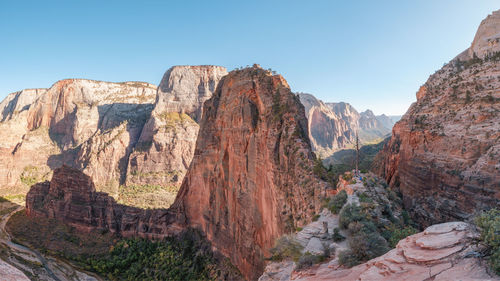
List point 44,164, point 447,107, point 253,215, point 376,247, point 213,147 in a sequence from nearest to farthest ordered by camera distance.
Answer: point 376,247 → point 447,107 → point 253,215 → point 213,147 → point 44,164

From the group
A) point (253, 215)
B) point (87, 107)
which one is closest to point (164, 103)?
point (87, 107)

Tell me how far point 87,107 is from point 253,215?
412ft

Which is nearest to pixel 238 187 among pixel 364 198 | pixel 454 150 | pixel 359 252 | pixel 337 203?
pixel 337 203

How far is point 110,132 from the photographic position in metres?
104

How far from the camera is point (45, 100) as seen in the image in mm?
117688

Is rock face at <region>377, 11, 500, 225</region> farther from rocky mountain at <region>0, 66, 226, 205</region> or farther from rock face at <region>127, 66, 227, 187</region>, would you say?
rock face at <region>127, 66, 227, 187</region>

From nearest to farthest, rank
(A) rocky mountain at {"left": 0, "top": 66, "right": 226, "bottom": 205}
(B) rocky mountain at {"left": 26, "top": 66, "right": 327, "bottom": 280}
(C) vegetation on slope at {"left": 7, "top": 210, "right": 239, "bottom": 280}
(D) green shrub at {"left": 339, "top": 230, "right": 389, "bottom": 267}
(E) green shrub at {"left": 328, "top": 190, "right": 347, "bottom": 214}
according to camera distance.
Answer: (D) green shrub at {"left": 339, "top": 230, "right": 389, "bottom": 267} → (E) green shrub at {"left": 328, "top": 190, "right": 347, "bottom": 214} → (B) rocky mountain at {"left": 26, "top": 66, "right": 327, "bottom": 280} → (C) vegetation on slope at {"left": 7, "top": 210, "right": 239, "bottom": 280} → (A) rocky mountain at {"left": 0, "top": 66, "right": 226, "bottom": 205}

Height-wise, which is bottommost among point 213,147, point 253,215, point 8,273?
point 253,215

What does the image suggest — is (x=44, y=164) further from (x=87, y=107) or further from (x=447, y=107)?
(x=447, y=107)

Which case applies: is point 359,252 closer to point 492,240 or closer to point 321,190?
point 492,240

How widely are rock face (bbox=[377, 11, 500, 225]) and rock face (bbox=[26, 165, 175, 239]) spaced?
3942cm

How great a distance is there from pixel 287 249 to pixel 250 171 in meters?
17.9

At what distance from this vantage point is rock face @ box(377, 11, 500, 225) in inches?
701

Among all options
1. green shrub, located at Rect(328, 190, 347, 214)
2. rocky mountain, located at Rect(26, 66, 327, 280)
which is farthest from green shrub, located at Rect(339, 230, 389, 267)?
rocky mountain, located at Rect(26, 66, 327, 280)
